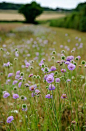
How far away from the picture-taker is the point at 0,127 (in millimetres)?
1696

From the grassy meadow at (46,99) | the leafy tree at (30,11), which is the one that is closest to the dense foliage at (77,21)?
the grassy meadow at (46,99)

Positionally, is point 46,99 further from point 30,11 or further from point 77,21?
point 30,11

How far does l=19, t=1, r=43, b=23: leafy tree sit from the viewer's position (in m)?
35.9

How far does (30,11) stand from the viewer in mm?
36219

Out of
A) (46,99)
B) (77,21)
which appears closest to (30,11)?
(77,21)

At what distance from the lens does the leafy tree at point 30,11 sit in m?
35.9

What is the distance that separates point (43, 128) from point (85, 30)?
10.9m

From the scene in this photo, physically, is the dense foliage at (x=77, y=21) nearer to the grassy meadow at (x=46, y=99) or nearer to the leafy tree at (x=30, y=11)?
the grassy meadow at (x=46, y=99)

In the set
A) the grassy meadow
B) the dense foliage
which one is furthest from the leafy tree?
the grassy meadow

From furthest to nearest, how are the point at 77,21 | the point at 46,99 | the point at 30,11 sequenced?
the point at 30,11
the point at 77,21
the point at 46,99

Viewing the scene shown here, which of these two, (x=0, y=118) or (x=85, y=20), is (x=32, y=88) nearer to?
(x=0, y=118)

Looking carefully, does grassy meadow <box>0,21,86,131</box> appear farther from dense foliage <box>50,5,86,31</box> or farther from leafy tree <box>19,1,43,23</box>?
leafy tree <box>19,1,43,23</box>

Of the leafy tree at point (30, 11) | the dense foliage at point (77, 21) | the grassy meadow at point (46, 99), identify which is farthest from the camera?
the leafy tree at point (30, 11)

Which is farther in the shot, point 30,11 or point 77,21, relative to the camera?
point 30,11
